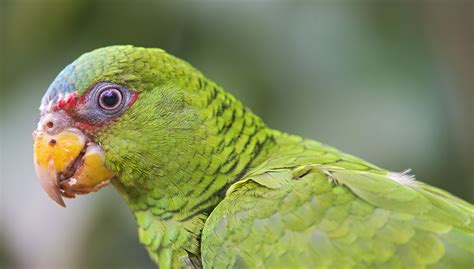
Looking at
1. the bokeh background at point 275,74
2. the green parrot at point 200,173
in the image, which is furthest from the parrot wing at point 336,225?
the bokeh background at point 275,74

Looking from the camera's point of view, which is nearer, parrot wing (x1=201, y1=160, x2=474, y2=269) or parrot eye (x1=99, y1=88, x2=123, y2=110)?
parrot wing (x1=201, y1=160, x2=474, y2=269)

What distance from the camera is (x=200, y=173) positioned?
4.00ft

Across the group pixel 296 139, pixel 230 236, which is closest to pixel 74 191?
pixel 230 236

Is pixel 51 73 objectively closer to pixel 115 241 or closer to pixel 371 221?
pixel 115 241

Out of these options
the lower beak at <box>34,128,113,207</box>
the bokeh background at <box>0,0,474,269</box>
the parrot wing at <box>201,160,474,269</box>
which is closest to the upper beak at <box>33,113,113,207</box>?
the lower beak at <box>34,128,113,207</box>

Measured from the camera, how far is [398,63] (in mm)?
2240

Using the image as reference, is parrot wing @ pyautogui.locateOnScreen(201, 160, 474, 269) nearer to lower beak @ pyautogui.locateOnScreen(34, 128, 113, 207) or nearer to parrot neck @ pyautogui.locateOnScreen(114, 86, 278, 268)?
parrot neck @ pyautogui.locateOnScreen(114, 86, 278, 268)

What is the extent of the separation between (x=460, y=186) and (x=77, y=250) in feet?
5.10

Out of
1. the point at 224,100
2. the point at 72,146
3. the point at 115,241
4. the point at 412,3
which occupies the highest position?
the point at 412,3

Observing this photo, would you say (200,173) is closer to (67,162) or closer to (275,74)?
(67,162)

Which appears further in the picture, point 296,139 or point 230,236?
point 296,139

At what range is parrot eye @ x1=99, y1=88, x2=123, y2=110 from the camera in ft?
3.95

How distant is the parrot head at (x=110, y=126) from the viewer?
1.20 m

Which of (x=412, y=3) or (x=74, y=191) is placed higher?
(x=412, y=3)
